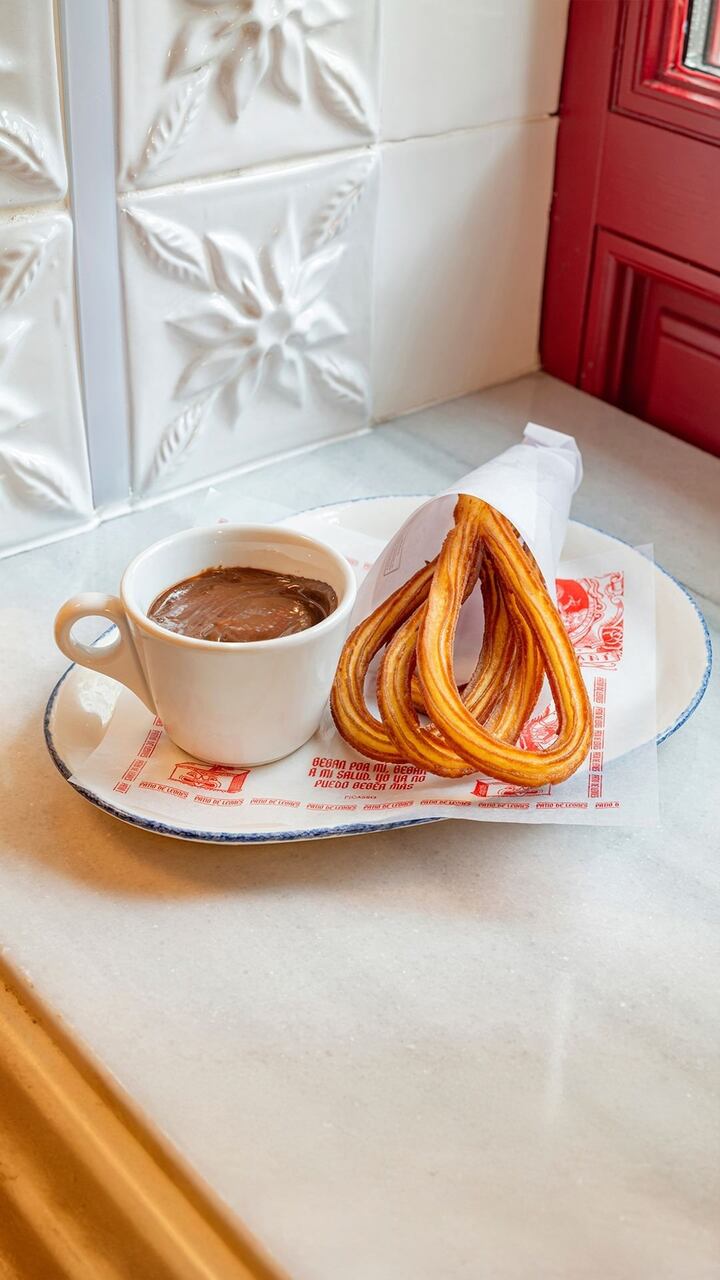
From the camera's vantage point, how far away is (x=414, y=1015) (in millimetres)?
429

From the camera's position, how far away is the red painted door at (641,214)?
0.70 metres

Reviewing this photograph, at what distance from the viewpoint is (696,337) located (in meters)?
0.74

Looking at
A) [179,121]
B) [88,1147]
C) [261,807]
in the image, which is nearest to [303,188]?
[179,121]

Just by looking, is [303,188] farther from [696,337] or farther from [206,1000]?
[206,1000]

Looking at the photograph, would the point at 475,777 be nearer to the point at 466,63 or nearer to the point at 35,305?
the point at 35,305

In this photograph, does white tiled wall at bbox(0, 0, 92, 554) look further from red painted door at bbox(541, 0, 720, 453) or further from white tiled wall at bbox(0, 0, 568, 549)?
red painted door at bbox(541, 0, 720, 453)

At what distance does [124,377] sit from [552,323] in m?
0.30

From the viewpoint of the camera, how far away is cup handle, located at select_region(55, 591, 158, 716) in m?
0.48

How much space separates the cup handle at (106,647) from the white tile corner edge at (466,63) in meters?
0.34

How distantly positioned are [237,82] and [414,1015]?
0.43 m

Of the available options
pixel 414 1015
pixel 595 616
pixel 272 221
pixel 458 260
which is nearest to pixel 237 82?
pixel 272 221

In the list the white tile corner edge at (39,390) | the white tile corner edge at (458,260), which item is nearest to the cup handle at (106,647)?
the white tile corner edge at (39,390)

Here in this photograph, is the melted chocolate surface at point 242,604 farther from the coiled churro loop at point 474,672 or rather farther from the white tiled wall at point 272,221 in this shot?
the white tiled wall at point 272,221

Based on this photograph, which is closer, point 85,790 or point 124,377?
point 85,790
